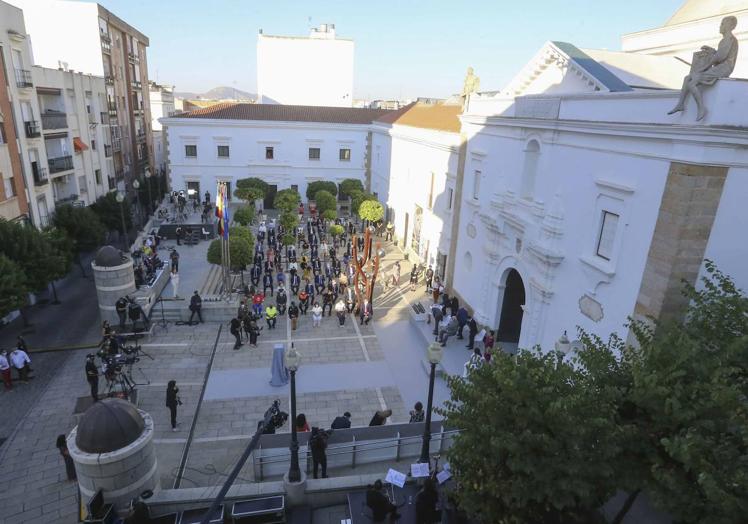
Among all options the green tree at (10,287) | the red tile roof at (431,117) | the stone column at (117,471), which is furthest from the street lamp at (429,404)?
the red tile roof at (431,117)

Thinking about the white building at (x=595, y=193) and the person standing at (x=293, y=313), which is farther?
the person standing at (x=293, y=313)

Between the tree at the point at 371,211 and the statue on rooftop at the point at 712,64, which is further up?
the statue on rooftop at the point at 712,64

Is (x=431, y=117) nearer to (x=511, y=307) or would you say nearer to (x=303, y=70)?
(x=511, y=307)

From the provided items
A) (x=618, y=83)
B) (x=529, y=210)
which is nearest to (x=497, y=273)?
(x=529, y=210)

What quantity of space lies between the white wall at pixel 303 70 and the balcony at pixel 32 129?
1214 inches

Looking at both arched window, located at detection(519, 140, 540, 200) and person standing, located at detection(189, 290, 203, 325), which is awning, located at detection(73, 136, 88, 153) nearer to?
person standing, located at detection(189, 290, 203, 325)

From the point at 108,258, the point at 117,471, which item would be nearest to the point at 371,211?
the point at 108,258

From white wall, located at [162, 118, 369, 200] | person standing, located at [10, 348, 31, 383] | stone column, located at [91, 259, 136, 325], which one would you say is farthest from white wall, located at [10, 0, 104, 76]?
person standing, located at [10, 348, 31, 383]

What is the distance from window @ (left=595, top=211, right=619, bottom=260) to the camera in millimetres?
11727

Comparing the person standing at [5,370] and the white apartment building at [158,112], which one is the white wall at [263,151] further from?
the person standing at [5,370]

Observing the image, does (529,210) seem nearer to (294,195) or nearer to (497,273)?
(497,273)

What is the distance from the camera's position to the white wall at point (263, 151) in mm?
38188

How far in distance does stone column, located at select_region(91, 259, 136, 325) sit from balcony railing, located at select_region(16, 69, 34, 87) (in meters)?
9.83

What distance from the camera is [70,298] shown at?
21.6 m
